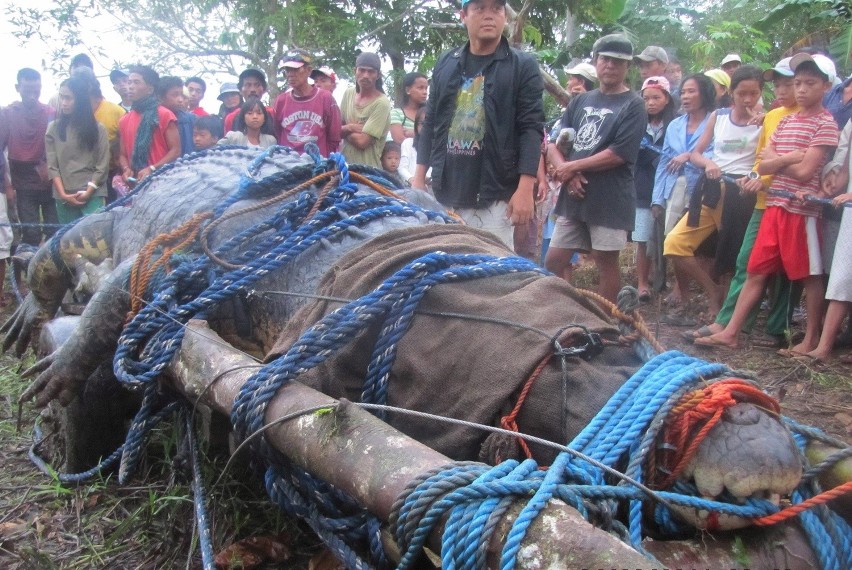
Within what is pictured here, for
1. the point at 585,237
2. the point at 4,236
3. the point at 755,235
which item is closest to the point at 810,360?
the point at 755,235

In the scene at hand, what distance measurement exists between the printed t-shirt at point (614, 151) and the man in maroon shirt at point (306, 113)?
2.27 metres

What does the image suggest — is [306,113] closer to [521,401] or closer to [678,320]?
[678,320]

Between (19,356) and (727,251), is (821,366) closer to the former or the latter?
(727,251)

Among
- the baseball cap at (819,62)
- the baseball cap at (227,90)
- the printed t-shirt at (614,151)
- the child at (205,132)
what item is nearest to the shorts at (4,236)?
the child at (205,132)

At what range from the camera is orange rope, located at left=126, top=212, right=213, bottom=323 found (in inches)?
100.0

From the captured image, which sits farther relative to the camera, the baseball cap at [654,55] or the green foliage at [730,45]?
the green foliage at [730,45]

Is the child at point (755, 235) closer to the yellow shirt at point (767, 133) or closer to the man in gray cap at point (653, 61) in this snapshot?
the yellow shirt at point (767, 133)

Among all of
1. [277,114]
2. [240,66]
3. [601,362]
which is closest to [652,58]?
[277,114]

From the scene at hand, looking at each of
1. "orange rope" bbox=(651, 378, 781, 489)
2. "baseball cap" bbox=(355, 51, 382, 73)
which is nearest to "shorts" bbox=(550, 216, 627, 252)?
"baseball cap" bbox=(355, 51, 382, 73)

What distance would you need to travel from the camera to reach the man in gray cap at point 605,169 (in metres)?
4.66

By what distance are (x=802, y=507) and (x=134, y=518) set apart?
2171 millimetres

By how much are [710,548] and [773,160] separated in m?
3.92

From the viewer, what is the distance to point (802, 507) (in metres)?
1.31

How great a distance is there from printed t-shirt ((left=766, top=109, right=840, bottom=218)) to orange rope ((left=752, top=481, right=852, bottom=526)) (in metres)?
3.70
